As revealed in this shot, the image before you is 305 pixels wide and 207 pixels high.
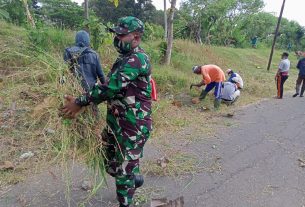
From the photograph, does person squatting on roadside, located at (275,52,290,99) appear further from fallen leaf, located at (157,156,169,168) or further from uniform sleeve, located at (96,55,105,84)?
uniform sleeve, located at (96,55,105,84)

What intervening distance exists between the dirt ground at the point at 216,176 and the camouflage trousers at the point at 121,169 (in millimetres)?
472

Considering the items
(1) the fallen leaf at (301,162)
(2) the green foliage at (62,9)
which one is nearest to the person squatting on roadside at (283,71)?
(1) the fallen leaf at (301,162)

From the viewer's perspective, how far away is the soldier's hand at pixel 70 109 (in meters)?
2.53

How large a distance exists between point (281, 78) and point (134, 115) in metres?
8.56

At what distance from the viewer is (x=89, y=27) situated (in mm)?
7590

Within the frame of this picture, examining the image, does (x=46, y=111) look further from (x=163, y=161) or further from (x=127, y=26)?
(x=163, y=161)

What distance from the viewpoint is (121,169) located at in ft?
9.24

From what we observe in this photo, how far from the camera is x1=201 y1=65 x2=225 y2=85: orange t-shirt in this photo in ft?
25.1

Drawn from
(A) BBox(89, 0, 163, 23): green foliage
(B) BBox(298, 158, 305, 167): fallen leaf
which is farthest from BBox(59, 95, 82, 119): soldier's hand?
(A) BBox(89, 0, 163, 23): green foliage

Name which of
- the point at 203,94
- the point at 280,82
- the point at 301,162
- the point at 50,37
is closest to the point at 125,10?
the point at 280,82

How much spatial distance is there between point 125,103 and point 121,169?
616 millimetres

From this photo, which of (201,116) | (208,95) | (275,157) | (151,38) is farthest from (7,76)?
(151,38)

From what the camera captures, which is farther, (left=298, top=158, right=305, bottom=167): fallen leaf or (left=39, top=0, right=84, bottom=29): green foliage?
(left=39, top=0, right=84, bottom=29): green foliage

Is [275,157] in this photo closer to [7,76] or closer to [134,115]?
[134,115]
